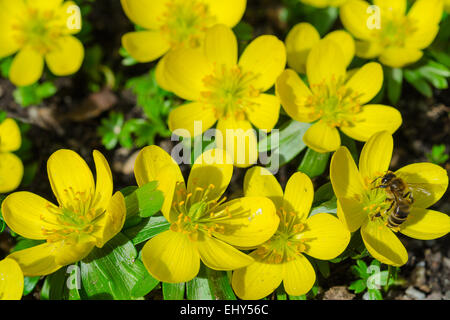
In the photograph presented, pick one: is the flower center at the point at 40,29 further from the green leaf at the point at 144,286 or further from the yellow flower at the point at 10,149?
the green leaf at the point at 144,286

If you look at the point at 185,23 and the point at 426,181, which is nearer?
the point at 426,181

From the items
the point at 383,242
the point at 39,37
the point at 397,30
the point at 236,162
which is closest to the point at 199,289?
the point at 236,162

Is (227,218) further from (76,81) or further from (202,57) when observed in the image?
(76,81)

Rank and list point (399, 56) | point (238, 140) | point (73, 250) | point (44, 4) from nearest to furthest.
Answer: point (73, 250) → point (238, 140) → point (399, 56) → point (44, 4)

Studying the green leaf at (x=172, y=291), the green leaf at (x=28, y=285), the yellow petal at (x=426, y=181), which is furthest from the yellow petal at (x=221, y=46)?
the green leaf at (x=28, y=285)

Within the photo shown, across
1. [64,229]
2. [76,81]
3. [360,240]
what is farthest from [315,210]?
[76,81]

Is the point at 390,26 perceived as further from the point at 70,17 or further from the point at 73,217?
the point at 73,217
